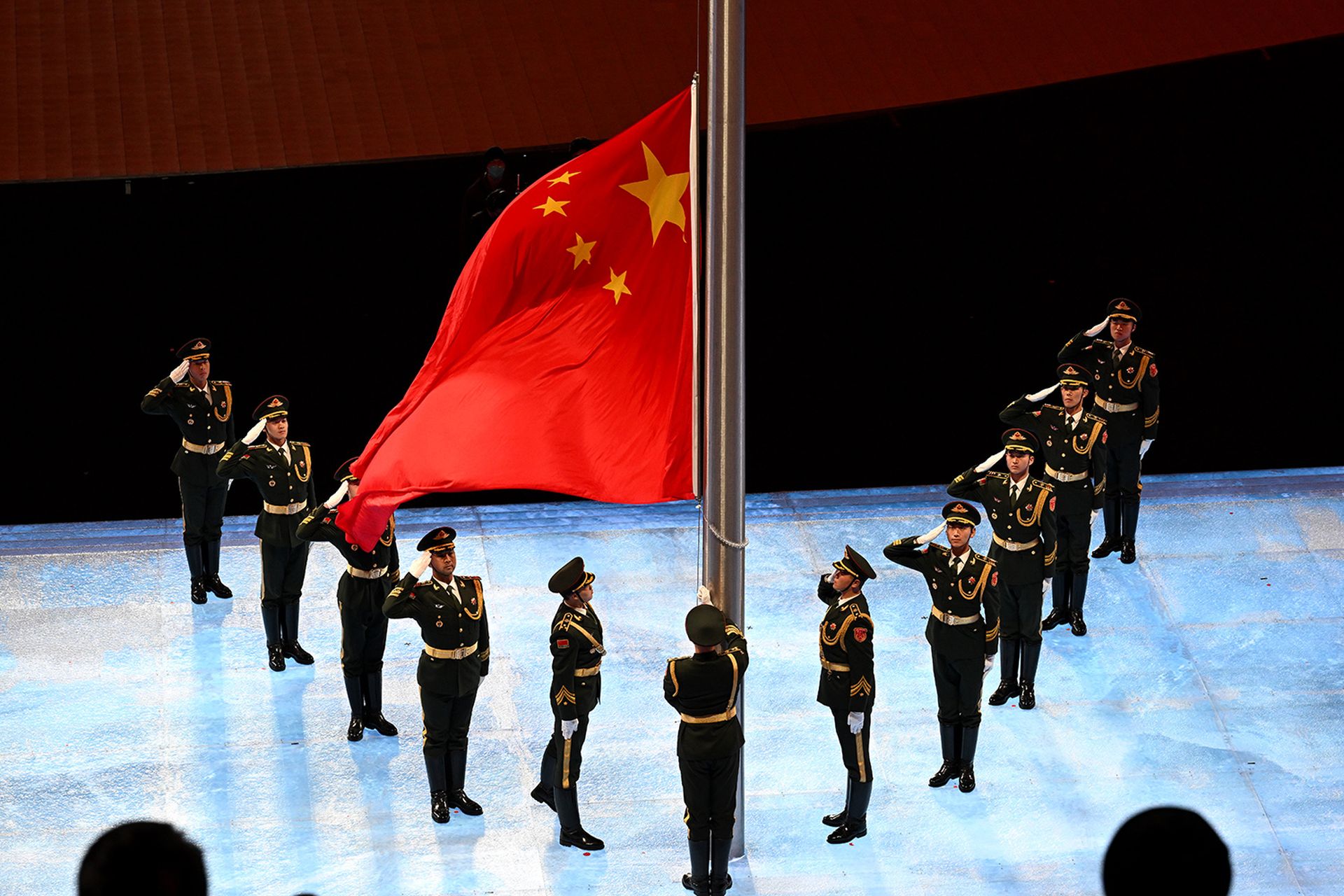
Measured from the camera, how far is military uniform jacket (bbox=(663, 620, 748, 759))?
366 inches

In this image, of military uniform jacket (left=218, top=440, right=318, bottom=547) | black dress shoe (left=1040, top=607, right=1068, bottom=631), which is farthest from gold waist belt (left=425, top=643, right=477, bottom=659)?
black dress shoe (left=1040, top=607, right=1068, bottom=631)

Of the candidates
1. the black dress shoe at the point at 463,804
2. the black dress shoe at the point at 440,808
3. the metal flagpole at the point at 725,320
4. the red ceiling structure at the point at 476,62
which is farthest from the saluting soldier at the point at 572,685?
the red ceiling structure at the point at 476,62

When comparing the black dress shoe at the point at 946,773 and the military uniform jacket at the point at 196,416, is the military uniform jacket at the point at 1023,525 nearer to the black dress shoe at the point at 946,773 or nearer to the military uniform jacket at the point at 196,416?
the black dress shoe at the point at 946,773

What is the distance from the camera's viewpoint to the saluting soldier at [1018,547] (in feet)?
37.5

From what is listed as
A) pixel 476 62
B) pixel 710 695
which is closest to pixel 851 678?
pixel 710 695

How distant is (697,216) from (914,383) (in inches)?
222

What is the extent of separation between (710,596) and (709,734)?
700mm

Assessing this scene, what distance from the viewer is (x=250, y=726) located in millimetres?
11344

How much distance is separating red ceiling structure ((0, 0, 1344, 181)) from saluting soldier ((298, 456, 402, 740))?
279 centimetres

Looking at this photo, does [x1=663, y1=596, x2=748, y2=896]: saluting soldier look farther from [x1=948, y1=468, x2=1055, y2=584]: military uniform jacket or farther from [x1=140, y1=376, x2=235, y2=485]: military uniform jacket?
[x1=140, y1=376, x2=235, y2=485]: military uniform jacket

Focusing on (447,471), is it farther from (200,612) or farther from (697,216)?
(200,612)

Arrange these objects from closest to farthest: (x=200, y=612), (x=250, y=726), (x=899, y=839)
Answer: (x=899, y=839), (x=250, y=726), (x=200, y=612)

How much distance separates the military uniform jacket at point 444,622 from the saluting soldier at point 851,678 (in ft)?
6.09

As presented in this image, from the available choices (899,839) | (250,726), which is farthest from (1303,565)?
(250,726)
